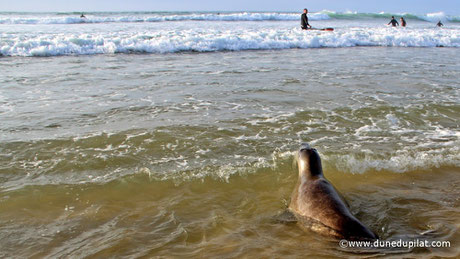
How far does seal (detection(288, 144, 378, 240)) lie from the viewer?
9.89 ft

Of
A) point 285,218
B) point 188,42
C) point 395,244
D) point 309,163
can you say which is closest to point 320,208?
point 285,218

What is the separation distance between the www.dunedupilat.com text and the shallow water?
78 mm

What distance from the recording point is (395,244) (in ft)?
10.2

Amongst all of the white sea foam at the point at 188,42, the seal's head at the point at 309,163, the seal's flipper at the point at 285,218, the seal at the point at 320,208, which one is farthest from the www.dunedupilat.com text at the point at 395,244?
the white sea foam at the point at 188,42

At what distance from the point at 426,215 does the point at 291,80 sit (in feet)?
21.2

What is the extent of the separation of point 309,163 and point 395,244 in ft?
4.19

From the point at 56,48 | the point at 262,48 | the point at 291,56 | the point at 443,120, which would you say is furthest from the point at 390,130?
the point at 56,48

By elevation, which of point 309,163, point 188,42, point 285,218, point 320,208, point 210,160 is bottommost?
point 285,218

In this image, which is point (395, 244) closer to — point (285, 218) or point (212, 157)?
point (285, 218)

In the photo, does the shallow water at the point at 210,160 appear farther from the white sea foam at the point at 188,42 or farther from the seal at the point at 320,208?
the white sea foam at the point at 188,42

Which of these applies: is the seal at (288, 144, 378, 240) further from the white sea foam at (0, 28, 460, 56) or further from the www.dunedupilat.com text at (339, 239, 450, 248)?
the white sea foam at (0, 28, 460, 56)

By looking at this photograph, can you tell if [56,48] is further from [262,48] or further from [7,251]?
[7,251]

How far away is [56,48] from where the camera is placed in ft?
49.1

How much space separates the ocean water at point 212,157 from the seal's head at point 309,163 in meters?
0.38
